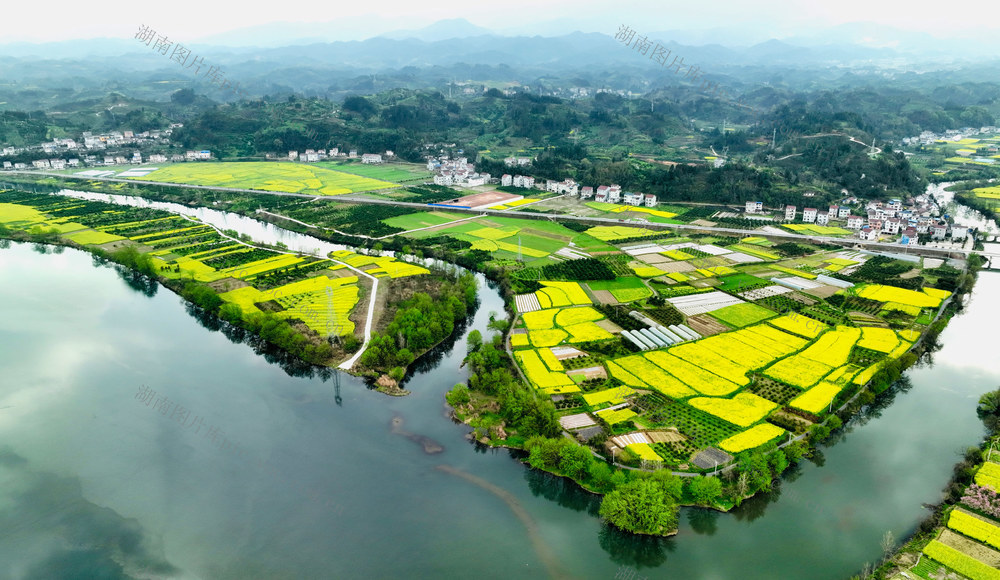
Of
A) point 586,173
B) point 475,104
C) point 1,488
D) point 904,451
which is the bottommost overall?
point 1,488

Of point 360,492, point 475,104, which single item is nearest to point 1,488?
point 360,492

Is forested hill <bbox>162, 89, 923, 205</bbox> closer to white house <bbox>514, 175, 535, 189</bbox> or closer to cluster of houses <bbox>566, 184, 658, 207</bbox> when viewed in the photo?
cluster of houses <bbox>566, 184, 658, 207</bbox>

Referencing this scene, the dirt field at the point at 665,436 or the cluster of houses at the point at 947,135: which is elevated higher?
the cluster of houses at the point at 947,135

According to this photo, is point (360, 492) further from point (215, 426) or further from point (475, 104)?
point (475, 104)

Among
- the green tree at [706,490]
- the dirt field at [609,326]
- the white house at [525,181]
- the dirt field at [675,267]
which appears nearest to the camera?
the green tree at [706,490]

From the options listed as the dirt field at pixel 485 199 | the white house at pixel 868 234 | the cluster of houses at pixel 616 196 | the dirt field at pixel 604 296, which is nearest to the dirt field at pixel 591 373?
the dirt field at pixel 604 296

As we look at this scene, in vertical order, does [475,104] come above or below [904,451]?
above

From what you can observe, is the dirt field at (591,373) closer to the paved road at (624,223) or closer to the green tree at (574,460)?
the green tree at (574,460)

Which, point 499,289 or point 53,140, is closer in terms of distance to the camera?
point 499,289
